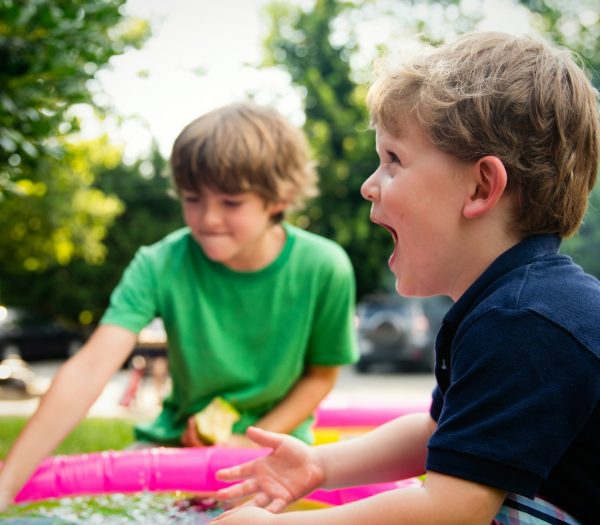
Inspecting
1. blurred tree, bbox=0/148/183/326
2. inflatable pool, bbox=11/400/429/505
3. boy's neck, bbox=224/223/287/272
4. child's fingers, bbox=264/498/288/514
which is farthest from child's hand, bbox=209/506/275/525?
blurred tree, bbox=0/148/183/326

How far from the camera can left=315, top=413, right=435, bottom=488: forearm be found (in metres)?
1.59

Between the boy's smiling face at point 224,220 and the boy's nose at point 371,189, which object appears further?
the boy's smiling face at point 224,220

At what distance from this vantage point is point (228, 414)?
2473 mm

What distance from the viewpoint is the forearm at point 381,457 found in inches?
62.7

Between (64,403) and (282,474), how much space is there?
0.71 meters

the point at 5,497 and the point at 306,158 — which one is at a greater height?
the point at 306,158

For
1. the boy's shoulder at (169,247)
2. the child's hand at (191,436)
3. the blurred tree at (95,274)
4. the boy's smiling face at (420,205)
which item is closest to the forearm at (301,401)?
the child's hand at (191,436)

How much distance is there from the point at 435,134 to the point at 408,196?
0.11 meters

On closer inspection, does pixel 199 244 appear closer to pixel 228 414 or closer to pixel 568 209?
pixel 228 414

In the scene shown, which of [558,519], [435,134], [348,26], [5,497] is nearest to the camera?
[558,519]

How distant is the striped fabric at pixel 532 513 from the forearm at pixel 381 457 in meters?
0.37

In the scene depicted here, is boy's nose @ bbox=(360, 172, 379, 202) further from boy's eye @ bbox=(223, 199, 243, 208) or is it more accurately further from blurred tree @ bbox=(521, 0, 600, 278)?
blurred tree @ bbox=(521, 0, 600, 278)

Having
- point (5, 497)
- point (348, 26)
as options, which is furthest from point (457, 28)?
point (5, 497)

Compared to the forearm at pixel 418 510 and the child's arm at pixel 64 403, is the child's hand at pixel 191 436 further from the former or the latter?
the forearm at pixel 418 510
